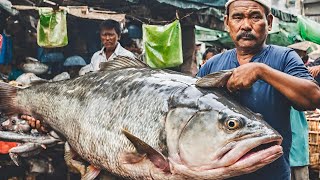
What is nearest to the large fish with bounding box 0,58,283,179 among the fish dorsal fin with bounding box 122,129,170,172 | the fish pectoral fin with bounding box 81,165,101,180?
the fish dorsal fin with bounding box 122,129,170,172

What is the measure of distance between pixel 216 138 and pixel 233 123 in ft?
0.37

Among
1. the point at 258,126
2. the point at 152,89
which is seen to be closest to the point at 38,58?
the point at 152,89

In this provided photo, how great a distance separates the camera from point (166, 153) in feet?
7.27

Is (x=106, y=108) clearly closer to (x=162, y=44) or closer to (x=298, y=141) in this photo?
(x=298, y=141)

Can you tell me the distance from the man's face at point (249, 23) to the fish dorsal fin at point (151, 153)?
0.82m

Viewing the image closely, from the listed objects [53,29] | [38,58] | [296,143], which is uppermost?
[53,29]

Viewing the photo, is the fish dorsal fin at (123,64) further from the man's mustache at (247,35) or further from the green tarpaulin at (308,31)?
the green tarpaulin at (308,31)

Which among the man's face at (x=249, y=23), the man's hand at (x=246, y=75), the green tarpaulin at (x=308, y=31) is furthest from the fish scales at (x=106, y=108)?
the green tarpaulin at (x=308, y=31)

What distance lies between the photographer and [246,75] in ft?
6.95

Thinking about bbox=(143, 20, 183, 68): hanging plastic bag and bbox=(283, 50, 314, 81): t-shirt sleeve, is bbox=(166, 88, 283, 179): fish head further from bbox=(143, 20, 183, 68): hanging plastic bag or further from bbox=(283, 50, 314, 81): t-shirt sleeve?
bbox=(143, 20, 183, 68): hanging plastic bag

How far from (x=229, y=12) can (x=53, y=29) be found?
18.9ft

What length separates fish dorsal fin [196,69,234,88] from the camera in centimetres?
219

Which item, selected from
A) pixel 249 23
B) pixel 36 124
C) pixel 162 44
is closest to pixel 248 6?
pixel 249 23

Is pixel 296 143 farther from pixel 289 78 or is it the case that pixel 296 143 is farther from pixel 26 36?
pixel 26 36
